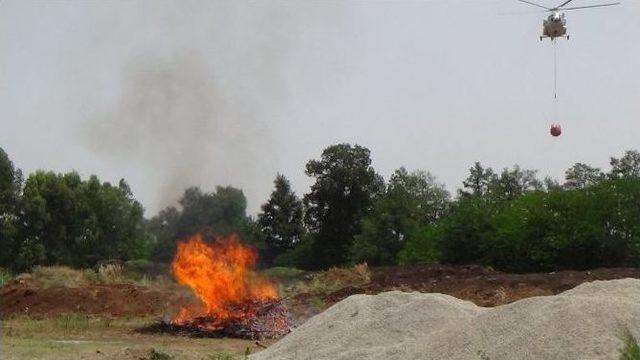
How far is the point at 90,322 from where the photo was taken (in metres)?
26.0

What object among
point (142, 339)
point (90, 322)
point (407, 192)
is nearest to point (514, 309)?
point (142, 339)

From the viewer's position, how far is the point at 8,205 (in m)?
51.9

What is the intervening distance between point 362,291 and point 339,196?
2833 centimetres

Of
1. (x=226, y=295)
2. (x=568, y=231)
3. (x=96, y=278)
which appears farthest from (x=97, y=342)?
(x=568, y=231)

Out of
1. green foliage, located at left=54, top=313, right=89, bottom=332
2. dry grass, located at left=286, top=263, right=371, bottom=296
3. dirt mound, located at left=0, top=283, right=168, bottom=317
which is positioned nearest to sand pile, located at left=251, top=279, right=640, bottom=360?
green foliage, located at left=54, top=313, right=89, bottom=332

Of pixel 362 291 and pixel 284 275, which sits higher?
pixel 284 275

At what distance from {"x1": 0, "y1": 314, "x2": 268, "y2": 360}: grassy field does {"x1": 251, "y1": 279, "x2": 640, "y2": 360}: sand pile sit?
1802 mm

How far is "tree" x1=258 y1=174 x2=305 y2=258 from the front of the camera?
55.8 meters

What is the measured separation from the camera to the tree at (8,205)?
4778 cm

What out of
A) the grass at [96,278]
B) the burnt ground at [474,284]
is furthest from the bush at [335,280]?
the grass at [96,278]

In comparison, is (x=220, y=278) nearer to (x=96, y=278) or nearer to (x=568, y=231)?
(x=96, y=278)

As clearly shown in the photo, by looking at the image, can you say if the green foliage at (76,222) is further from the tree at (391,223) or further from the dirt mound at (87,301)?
the dirt mound at (87,301)

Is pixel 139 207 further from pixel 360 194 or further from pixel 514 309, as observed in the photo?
pixel 514 309

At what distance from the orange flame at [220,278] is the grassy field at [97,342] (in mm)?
1676
